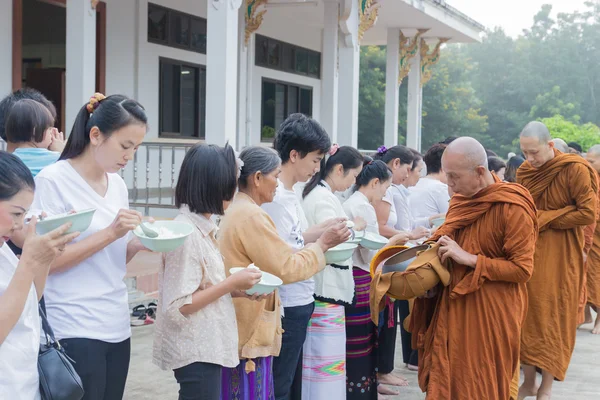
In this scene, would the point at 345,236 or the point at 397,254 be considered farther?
the point at 397,254

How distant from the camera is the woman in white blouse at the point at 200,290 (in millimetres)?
2639

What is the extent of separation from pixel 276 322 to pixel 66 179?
45.4 inches

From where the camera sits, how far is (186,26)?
11.1m

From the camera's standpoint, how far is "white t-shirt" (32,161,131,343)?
238cm

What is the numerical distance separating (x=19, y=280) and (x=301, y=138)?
198 cm

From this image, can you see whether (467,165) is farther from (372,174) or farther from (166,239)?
(166,239)

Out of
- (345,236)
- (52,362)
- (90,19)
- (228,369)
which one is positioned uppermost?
(90,19)

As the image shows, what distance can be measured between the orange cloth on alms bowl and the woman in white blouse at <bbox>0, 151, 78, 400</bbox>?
1.89 m

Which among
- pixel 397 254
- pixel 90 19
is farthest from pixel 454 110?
pixel 397 254

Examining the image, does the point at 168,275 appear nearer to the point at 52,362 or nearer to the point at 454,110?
the point at 52,362

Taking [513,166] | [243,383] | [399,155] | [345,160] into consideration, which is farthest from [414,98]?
[243,383]

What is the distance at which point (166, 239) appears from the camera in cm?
244

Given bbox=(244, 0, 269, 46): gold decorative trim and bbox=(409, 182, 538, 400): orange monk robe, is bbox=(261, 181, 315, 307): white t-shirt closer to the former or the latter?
bbox=(409, 182, 538, 400): orange monk robe

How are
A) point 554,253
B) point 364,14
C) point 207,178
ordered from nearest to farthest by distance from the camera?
point 207,178
point 554,253
point 364,14
